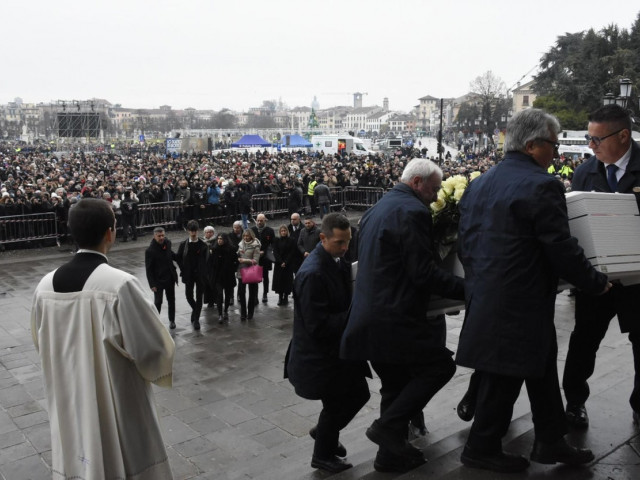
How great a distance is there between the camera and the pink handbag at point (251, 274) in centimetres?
946

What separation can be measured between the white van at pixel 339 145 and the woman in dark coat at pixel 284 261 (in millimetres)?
35278

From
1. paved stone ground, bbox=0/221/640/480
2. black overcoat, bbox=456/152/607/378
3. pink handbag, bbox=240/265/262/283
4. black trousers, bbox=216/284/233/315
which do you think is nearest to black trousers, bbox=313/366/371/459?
paved stone ground, bbox=0/221/640/480

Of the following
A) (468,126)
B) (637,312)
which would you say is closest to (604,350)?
(637,312)

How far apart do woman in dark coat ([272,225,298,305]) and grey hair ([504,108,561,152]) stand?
24.7ft

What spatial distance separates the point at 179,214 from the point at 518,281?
16018 millimetres

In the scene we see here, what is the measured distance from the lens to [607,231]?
3033mm

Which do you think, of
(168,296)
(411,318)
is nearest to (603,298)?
(411,318)

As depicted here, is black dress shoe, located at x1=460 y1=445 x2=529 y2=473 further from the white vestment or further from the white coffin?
the white vestment

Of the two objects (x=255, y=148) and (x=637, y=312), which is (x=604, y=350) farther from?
(x=255, y=148)

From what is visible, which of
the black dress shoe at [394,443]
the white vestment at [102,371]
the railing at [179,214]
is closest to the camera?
the white vestment at [102,371]

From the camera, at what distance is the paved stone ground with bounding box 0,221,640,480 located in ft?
11.1

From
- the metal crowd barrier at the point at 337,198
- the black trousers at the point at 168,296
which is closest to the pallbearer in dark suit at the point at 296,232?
the black trousers at the point at 168,296

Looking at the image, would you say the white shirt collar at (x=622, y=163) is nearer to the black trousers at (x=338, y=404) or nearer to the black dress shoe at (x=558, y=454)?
the black dress shoe at (x=558, y=454)

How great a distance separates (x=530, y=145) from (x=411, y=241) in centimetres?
72
